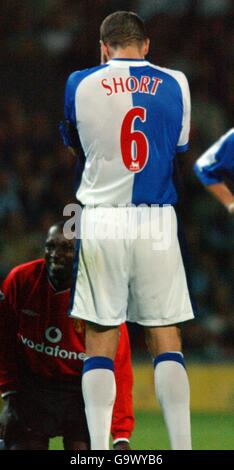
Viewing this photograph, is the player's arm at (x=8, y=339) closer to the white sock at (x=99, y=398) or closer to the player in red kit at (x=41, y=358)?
the player in red kit at (x=41, y=358)

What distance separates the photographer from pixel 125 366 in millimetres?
5027

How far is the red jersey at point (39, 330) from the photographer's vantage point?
531cm

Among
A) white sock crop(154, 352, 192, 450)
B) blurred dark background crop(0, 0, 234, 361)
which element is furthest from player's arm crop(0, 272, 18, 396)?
blurred dark background crop(0, 0, 234, 361)

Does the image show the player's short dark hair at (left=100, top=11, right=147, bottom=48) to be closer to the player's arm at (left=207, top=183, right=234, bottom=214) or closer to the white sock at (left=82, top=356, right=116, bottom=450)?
the player's arm at (left=207, top=183, right=234, bottom=214)

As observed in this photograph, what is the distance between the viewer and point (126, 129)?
421cm

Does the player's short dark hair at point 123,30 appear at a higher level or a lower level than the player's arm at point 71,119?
higher

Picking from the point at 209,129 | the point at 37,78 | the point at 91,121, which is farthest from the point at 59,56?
the point at 91,121

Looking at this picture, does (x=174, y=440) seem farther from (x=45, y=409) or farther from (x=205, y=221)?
(x=205, y=221)

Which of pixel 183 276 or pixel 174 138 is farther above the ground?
pixel 174 138

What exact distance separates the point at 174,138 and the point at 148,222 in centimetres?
34

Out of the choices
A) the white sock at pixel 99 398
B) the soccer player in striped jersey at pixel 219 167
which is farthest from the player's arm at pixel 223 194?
the white sock at pixel 99 398

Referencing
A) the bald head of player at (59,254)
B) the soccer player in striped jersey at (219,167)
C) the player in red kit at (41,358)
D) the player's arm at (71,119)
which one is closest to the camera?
the player's arm at (71,119)

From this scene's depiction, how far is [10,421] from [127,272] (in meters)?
1.38

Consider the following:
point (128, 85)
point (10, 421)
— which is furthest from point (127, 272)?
point (10, 421)
